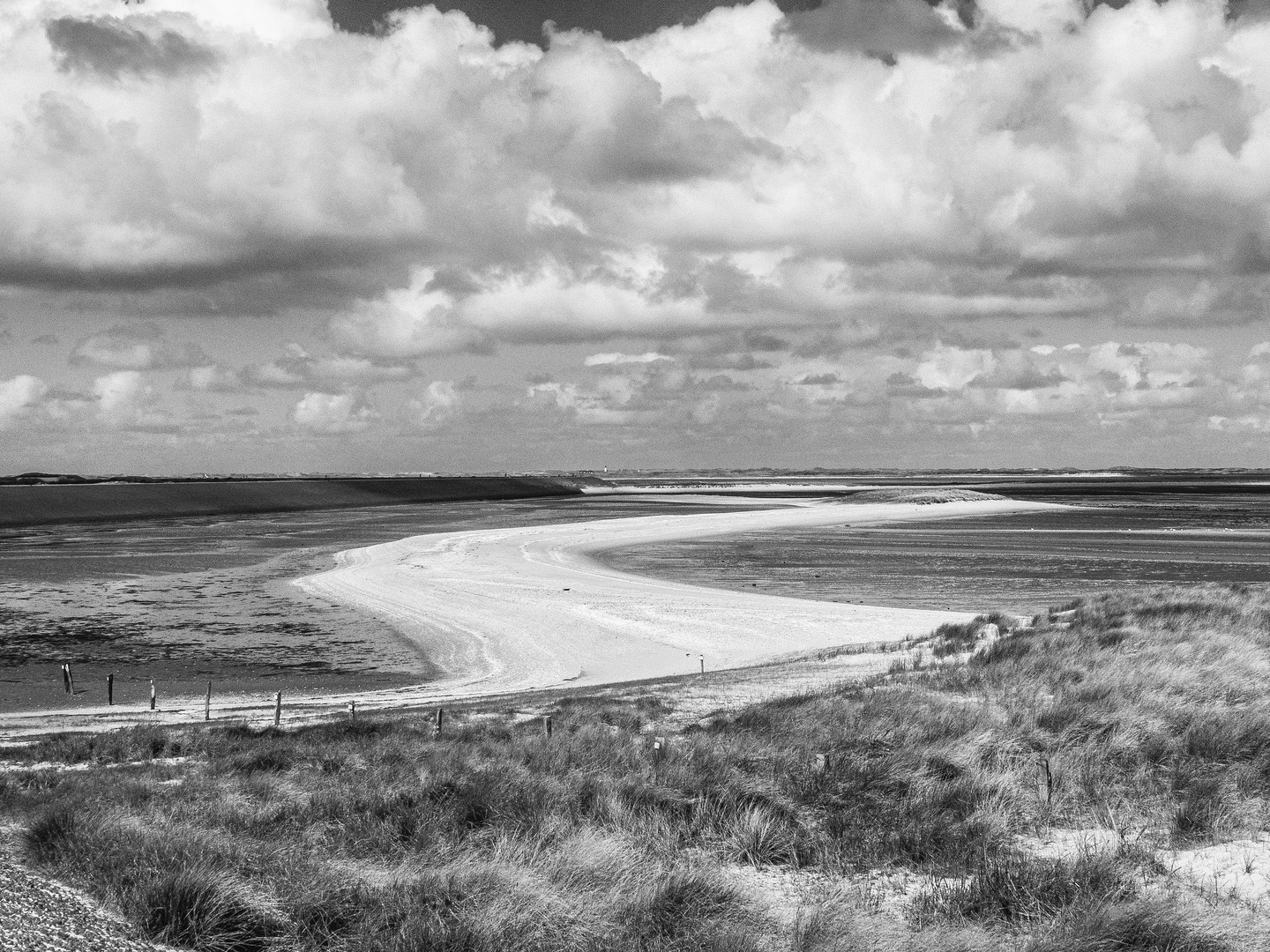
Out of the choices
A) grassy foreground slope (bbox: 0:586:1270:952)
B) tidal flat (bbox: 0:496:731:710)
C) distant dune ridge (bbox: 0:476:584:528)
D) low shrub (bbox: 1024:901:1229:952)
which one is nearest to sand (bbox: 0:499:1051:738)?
tidal flat (bbox: 0:496:731:710)

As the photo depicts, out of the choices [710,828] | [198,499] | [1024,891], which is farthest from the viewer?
[198,499]

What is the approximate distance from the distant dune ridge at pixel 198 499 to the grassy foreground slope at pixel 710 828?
100m

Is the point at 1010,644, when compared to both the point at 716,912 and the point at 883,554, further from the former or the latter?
the point at 883,554

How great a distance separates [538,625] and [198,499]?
121798mm

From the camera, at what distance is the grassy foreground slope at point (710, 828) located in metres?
6.66

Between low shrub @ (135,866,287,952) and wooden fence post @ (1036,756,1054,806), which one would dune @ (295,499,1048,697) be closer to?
wooden fence post @ (1036,756,1054,806)

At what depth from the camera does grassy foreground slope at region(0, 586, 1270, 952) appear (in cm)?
666

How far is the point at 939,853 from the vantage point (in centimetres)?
847

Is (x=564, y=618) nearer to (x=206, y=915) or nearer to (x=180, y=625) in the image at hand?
(x=180, y=625)

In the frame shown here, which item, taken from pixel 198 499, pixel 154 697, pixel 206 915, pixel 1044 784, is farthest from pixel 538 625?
pixel 198 499

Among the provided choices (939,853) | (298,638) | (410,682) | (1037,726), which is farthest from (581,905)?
(298,638)

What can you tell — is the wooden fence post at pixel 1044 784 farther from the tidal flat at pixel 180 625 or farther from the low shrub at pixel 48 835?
the tidal flat at pixel 180 625

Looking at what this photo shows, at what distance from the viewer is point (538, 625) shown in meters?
34.5

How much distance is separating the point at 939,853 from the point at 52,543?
78.6 meters
